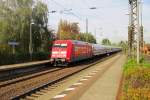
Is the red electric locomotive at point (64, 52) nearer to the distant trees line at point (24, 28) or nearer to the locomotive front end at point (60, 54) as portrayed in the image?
the locomotive front end at point (60, 54)

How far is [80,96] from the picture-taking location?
54.2 feet

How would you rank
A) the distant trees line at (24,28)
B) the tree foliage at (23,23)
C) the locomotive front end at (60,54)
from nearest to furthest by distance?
the locomotive front end at (60,54) → the distant trees line at (24,28) → the tree foliage at (23,23)

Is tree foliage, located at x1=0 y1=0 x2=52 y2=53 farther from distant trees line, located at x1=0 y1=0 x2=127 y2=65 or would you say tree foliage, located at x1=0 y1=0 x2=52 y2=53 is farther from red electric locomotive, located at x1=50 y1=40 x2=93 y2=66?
red electric locomotive, located at x1=50 y1=40 x2=93 y2=66

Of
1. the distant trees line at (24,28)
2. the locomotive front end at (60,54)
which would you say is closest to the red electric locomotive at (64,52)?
the locomotive front end at (60,54)

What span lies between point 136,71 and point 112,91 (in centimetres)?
150

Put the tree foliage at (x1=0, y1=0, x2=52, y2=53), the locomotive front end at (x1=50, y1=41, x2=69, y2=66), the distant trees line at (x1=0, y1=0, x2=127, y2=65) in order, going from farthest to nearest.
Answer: the tree foliage at (x1=0, y1=0, x2=52, y2=53), the distant trees line at (x1=0, y1=0, x2=127, y2=65), the locomotive front end at (x1=50, y1=41, x2=69, y2=66)

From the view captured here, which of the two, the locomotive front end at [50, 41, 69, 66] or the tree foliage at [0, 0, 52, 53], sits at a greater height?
the tree foliage at [0, 0, 52, 53]

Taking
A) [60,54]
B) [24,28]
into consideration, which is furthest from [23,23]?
[60,54]

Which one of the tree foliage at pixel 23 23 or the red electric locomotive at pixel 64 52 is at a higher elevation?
the tree foliage at pixel 23 23

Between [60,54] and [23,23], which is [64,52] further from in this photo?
[23,23]

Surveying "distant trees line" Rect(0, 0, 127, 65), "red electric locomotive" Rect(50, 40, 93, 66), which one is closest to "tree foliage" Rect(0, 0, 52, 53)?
"distant trees line" Rect(0, 0, 127, 65)

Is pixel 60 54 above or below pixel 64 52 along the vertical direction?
below

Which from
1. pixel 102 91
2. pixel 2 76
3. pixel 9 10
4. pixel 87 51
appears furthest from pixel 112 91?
pixel 9 10

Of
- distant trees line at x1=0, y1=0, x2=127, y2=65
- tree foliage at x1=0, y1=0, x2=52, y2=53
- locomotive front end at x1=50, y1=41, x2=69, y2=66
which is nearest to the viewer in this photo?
locomotive front end at x1=50, y1=41, x2=69, y2=66
